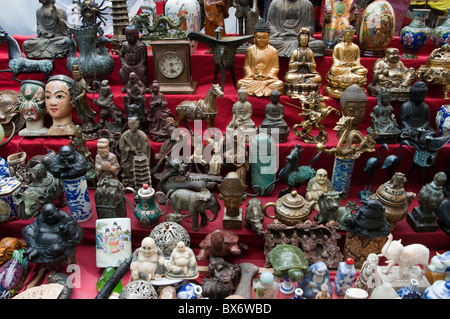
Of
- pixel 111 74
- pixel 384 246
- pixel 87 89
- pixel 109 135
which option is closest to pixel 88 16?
pixel 111 74

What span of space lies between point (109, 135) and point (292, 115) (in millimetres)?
1974

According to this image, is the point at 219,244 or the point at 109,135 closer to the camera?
the point at 219,244

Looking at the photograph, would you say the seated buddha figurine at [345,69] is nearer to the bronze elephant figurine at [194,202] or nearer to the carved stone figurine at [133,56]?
the bronze elephant figurine at [194,202]

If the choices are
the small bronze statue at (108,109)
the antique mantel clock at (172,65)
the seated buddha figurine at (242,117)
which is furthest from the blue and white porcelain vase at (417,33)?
the small bronze statue at (108,109)

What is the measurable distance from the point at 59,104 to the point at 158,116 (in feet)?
3.26

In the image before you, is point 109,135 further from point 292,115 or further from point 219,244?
point 292,115

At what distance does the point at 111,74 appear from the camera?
14.5ft

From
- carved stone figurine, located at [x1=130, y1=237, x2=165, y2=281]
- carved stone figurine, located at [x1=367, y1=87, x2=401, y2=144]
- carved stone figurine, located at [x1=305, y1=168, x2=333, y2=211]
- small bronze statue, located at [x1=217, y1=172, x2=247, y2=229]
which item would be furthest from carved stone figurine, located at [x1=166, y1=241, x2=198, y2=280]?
carved stone figurine, located at [x1=367, y1=87, x2=401, y2=144]

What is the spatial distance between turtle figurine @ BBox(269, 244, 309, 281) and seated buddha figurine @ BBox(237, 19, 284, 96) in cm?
194

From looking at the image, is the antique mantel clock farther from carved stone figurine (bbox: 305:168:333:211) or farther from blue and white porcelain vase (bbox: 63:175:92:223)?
carved stone figurine (bbox: 305:168:333:211)

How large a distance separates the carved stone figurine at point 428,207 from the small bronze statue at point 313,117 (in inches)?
39.9

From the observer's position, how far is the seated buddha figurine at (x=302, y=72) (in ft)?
12.9

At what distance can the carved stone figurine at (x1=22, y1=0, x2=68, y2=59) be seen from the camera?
436 cm
